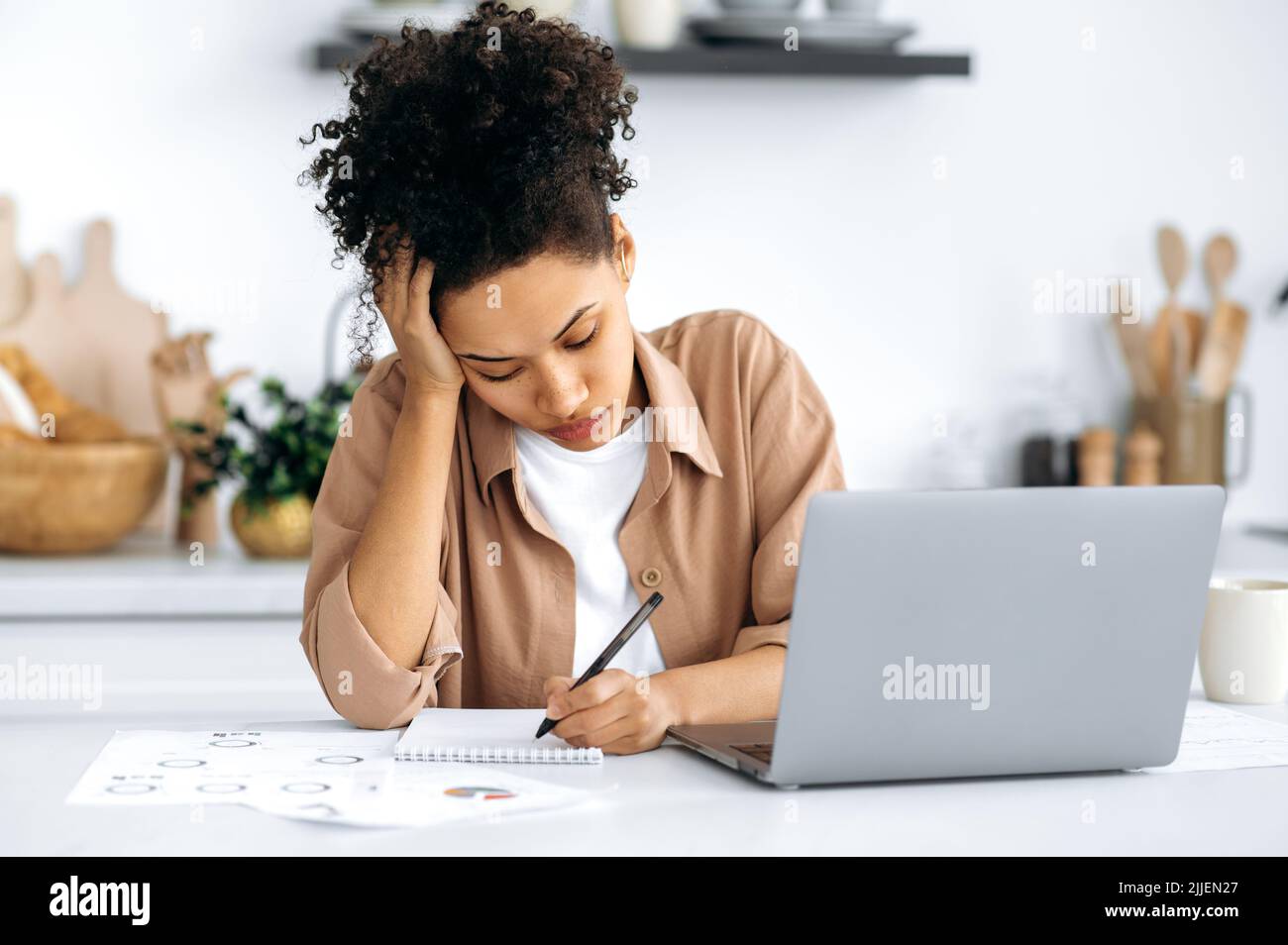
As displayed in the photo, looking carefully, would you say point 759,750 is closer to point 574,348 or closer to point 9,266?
point 574,348

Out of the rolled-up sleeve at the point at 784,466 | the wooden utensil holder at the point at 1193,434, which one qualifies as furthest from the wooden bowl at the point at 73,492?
the wooden utensil holder at the point at 1193,434

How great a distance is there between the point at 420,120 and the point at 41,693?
47.9 inches

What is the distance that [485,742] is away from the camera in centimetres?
104

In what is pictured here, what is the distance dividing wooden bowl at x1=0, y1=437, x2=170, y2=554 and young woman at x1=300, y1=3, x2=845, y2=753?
0.98 meters

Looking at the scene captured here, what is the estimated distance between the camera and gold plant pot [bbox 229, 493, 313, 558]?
7.18 ft

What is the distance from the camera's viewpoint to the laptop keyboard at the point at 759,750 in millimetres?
944

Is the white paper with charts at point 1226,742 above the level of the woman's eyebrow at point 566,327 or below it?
below

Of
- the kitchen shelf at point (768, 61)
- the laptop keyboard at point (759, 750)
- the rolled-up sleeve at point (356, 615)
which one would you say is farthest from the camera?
the kitchen shelf at point (768, 61)

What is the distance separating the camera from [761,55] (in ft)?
7.81

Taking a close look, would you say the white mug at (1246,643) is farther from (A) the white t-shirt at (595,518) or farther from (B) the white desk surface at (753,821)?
(A) the white t-shirt at (595,518)

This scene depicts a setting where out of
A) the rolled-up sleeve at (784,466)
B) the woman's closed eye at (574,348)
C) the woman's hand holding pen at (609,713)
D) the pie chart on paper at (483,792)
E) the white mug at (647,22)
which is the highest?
the white mug at (647,22)

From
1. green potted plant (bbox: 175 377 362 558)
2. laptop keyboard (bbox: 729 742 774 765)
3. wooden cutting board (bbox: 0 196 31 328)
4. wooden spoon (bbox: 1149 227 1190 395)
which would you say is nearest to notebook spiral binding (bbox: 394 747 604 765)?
laptop keyboard (bbox: 729 742 774 765)
